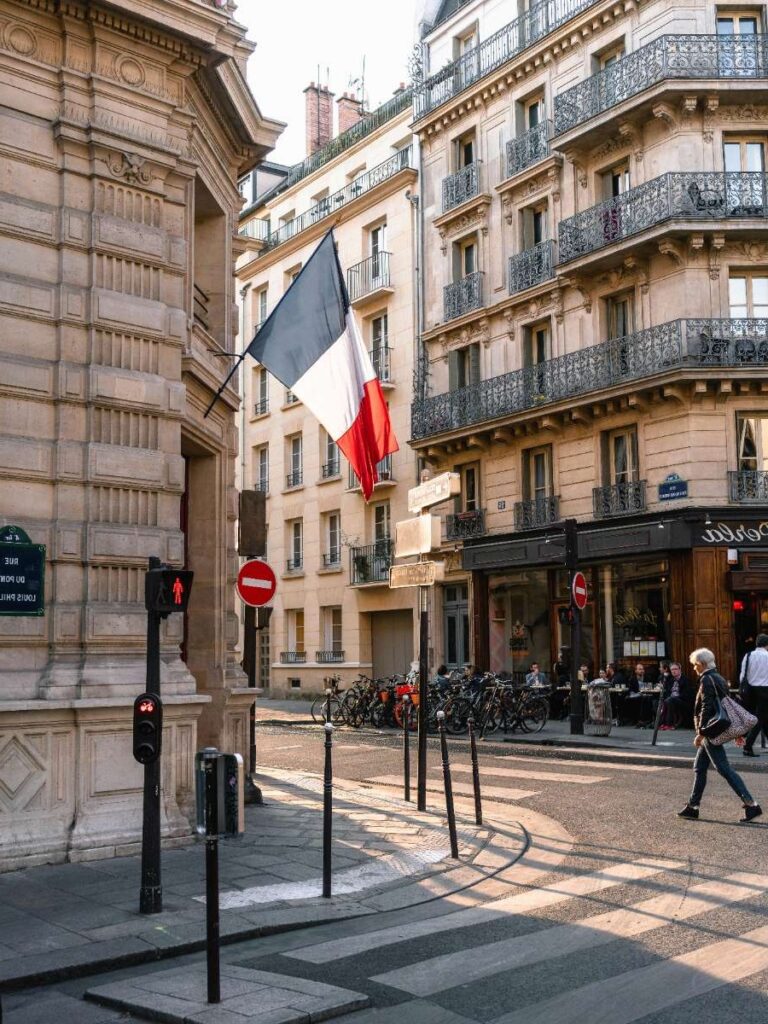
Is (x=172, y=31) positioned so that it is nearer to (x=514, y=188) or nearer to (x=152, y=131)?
(x=152, y=131)

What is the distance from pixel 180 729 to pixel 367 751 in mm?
9332

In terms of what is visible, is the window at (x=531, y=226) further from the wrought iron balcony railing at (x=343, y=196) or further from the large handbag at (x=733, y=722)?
the large handbag at (x=733, y=722)

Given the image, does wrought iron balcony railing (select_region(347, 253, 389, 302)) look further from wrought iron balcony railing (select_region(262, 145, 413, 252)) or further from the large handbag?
the large handbag

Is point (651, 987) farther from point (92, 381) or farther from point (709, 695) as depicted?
point (92, 381)

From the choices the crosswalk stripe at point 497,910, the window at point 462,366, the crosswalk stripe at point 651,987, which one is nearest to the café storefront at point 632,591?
the window at point 462,366

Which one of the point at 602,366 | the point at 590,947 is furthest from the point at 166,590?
the point at 602,366

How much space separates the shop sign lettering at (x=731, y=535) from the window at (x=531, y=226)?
974cm

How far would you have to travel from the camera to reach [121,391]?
9828 millimetres

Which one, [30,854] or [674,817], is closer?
[30,854]

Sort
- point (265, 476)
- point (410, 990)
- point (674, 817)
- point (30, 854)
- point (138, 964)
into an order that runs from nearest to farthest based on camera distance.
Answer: point (410, 990), point (138, 964), point (30, 854), point (674, 817), point (265, 476)

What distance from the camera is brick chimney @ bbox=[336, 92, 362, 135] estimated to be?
135 feet

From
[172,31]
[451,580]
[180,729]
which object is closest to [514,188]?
[451,580]

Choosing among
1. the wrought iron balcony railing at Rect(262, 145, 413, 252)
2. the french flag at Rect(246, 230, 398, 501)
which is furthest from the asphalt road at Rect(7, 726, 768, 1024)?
the wrought iron balcony railing at Rect(262, 145, 413, 252)

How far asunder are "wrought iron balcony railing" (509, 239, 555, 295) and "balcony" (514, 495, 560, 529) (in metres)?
5.41
